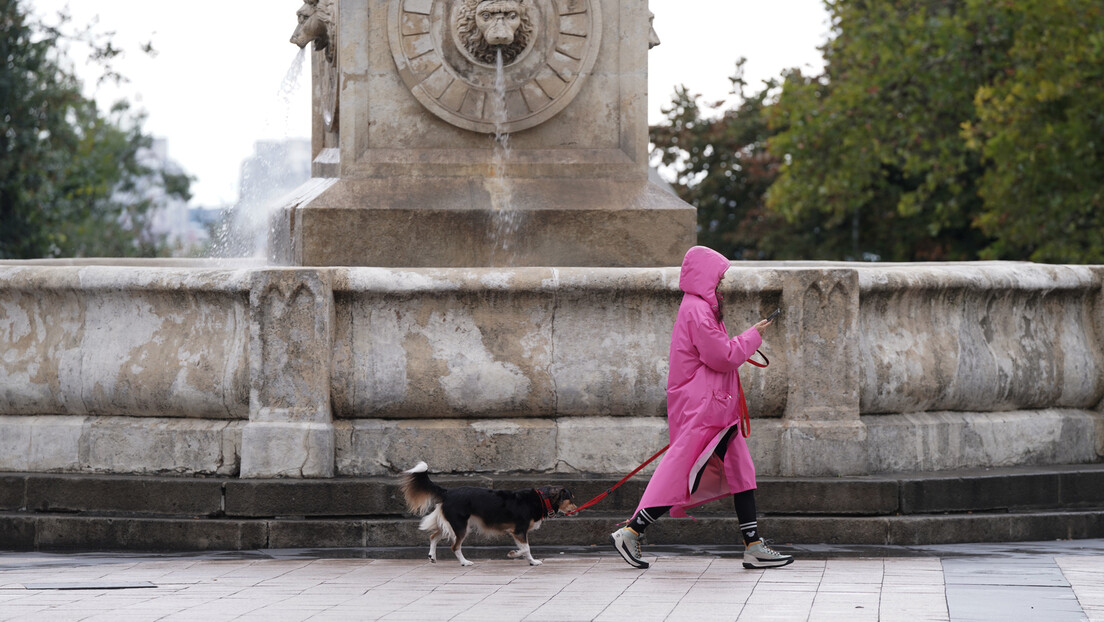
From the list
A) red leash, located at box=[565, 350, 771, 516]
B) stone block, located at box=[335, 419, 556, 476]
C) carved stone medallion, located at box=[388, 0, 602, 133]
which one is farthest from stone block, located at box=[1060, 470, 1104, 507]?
carved stone medallion, located at box=[388, 0, 602, 133]

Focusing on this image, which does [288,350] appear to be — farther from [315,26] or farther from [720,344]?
[315,26]

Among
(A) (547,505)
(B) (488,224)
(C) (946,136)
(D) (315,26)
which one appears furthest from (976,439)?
(C) (946,136)

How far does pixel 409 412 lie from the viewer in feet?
28.8

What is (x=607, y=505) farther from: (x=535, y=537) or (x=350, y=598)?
(x=350, y=598)

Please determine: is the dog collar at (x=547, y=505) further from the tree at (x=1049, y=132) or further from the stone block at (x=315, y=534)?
the tree at (x=1049, y=132)

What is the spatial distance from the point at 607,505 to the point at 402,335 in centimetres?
141

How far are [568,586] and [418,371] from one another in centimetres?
193

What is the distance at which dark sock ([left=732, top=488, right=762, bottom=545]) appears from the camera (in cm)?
782

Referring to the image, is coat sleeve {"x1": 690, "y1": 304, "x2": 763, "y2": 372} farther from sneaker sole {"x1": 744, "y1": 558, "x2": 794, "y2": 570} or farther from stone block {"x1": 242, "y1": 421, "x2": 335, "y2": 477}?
stone block {"x1": 242, "y1": 421, "x2": 335, "y2": 477}

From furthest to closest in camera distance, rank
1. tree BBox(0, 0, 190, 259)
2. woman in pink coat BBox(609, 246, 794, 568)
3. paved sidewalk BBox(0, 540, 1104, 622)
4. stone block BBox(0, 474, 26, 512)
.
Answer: tree BBox(0, 0, 190, 259) < stone block BBox(0, 474, 26, 512) < woman in pink coat BBox(609, 246, 794, 568) < paved sidewalk BBox(0, 540, 1104, 622)

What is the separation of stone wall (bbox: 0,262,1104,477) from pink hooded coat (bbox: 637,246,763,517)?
818 mm

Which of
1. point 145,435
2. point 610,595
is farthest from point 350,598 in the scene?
point 145,435

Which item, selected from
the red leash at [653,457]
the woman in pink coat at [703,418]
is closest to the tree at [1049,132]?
the red leash at [653,457]

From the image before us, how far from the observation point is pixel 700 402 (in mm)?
7883
